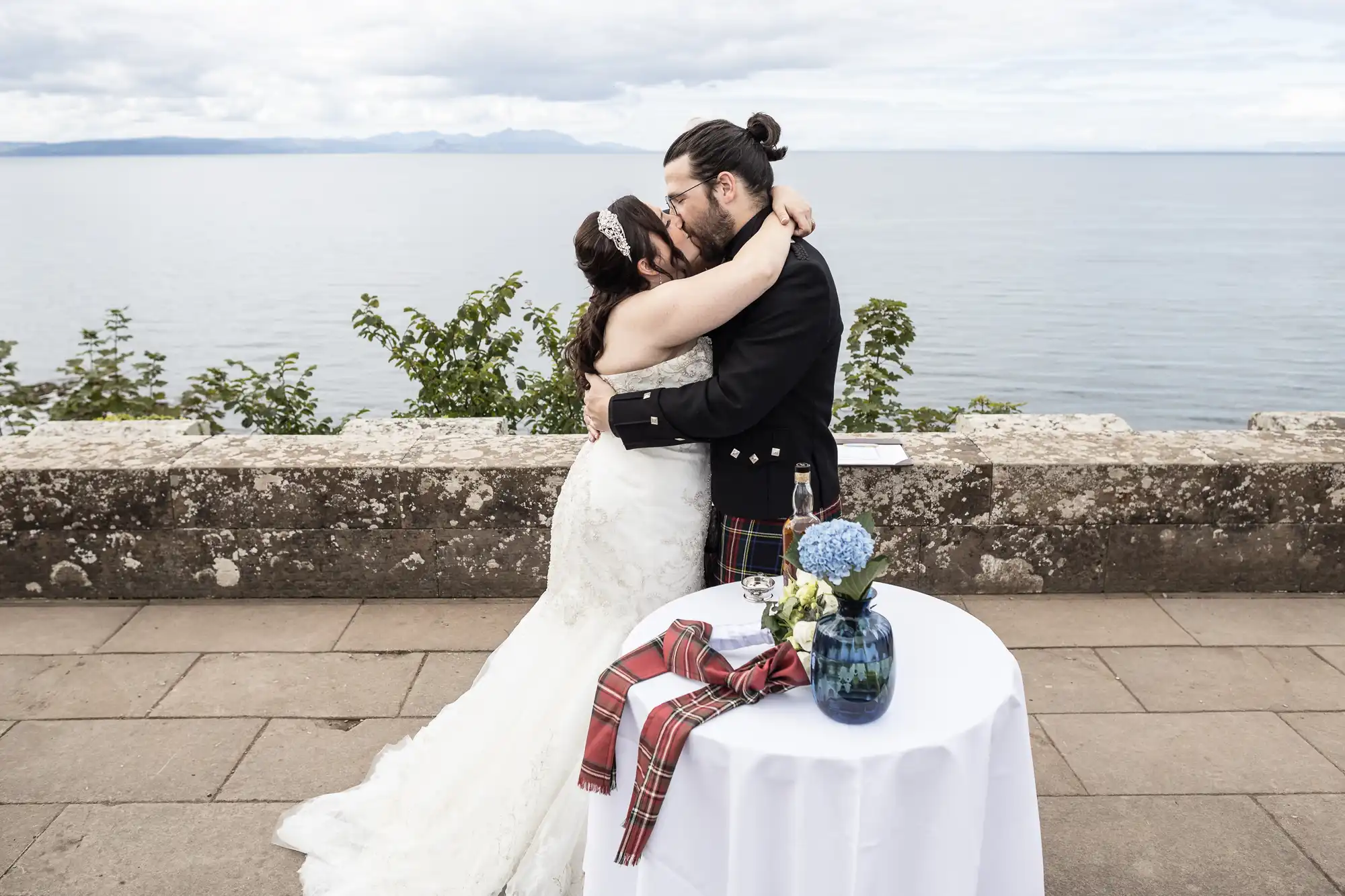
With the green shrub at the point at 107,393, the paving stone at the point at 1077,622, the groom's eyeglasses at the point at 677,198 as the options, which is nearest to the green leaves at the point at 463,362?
the green shrub at the point at 107,393

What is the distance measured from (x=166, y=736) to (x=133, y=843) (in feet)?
1.81

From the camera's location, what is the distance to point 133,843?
2924 mm

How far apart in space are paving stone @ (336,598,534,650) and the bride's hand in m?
1.91

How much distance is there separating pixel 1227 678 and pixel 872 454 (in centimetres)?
140

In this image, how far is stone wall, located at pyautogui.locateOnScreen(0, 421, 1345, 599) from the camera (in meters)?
4.22

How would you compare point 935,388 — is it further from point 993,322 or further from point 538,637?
point 538,637

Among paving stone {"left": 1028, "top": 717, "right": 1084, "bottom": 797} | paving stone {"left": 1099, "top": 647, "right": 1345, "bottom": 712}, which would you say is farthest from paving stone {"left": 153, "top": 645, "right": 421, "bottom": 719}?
paving stone {"left": 1099, "top": 647, "right": 1345, "bottom": 712}

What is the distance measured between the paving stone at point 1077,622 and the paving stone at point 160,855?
8.06ft

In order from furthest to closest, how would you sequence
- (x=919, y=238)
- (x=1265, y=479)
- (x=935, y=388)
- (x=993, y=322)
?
(x=919, y=238) → (x=993, y=322) → (x=935, y=388) → (x=1265, y=479)

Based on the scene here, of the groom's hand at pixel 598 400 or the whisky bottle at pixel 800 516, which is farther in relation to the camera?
the groom's hand at pixel 598 400

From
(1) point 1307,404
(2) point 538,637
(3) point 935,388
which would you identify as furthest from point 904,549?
(1) point 1307,404

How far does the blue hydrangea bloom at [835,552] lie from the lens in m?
1.95

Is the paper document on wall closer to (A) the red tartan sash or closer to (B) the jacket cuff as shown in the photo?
(B) the jacket cuff

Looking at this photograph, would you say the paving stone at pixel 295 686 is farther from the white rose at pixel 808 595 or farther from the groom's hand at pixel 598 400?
the white rose at pixel 808 595
